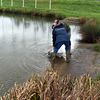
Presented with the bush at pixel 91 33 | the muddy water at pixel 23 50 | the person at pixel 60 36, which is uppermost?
the person at pixel 60 36

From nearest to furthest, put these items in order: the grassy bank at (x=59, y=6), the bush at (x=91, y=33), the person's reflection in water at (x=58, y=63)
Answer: the person's reflection in water at (x=58, y=63) → the bush at (x=91, y=33) → the grassy bank at (x=59, y=6)

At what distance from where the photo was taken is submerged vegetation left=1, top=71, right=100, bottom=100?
→ 248 inches

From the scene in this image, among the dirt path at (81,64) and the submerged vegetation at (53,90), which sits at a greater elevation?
the submerged vegetation at (53,90)

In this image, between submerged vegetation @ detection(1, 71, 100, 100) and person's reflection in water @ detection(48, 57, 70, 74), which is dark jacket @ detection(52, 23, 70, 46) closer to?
person's reflection in water @ detection(48, 57, 70, 74)

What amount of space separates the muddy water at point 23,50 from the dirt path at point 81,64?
494mm

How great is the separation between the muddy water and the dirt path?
1.62ft

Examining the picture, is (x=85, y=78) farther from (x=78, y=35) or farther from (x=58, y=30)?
(x=78, y=35)

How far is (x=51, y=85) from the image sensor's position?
6656mm

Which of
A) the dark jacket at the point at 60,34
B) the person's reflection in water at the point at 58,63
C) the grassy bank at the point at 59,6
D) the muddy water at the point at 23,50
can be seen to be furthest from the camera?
the grassy bank at the point at 59,6

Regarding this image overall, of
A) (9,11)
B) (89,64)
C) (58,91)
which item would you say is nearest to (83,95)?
(58,91)

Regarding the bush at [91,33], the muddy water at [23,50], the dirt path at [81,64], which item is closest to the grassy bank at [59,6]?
the muddy water at [23,50]

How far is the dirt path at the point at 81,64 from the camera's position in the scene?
39.6 feet

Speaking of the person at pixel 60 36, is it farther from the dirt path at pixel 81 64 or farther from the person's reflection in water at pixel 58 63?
→ the dirt path at pixel 81 64

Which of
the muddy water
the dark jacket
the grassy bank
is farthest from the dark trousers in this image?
the grassy bank
